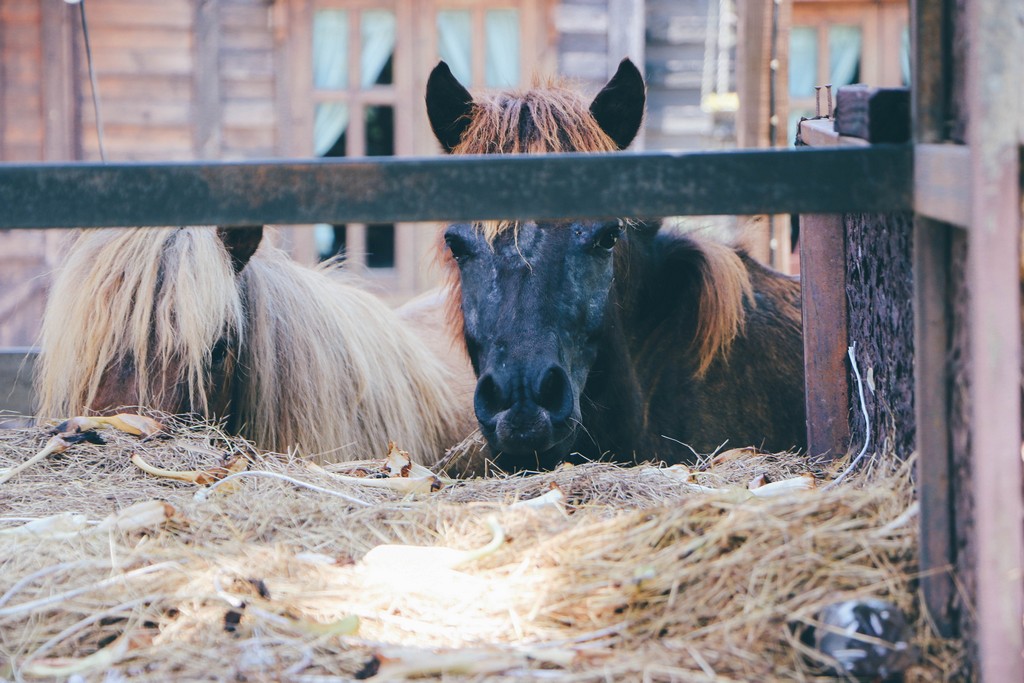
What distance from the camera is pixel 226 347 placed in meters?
2.76

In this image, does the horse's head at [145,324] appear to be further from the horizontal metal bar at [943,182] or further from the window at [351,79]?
the window at [351,79]

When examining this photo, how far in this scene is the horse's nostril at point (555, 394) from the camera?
2.45 m

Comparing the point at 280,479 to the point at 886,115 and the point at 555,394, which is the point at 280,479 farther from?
the point at 886,115

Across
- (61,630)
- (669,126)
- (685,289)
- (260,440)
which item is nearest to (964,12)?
(61,630)

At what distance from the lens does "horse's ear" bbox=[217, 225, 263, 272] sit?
2842 mm

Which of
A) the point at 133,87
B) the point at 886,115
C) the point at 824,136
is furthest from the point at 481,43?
the point at 886,115

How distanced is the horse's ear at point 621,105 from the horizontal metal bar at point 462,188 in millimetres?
1405

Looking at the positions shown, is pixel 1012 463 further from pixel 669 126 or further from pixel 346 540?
pixel 669 126

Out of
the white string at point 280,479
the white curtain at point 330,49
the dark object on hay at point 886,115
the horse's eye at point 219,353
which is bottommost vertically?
the white string at point 280,479

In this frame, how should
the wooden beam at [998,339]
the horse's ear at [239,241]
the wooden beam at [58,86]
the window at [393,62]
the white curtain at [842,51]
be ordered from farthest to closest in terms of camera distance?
the white curtain at [842,51] → the window at [393,62] → the wooden beam at [58,86] → the horse's ear at [239,241] → the wooden beam at [998,339]

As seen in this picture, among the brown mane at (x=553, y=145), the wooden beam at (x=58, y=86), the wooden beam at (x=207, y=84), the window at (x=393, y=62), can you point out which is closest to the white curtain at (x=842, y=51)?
the window at (x=393, y=62)

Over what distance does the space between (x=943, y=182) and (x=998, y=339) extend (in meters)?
0.23

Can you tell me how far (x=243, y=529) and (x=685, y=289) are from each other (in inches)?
72.2

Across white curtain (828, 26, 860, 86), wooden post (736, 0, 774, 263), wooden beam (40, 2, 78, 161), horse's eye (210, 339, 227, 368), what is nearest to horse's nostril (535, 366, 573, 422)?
horse's eye (210, 339, 227, 368)
